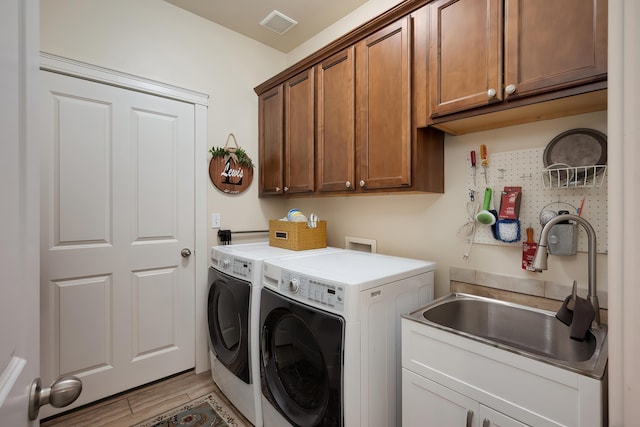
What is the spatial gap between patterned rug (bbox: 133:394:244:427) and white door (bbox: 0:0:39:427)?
1524 mm

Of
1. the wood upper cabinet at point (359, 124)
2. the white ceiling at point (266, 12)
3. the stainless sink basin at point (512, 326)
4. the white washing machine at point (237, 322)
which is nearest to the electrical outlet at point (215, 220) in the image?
the white washing machine at point (237, 322)

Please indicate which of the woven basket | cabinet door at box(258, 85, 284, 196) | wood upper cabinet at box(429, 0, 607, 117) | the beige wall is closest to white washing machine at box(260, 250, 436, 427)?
the beige wall

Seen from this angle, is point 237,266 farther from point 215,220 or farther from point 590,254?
point 590,254

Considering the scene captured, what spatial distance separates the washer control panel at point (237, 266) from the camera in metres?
1.75

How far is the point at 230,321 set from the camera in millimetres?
1898

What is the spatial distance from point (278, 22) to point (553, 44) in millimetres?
2007

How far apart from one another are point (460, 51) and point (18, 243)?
65.4 inches

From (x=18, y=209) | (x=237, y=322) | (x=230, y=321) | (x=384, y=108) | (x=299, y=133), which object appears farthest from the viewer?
(x=299, y=133)

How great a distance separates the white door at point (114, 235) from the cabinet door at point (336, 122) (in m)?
1.05

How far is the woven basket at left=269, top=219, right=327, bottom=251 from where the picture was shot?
2.14m

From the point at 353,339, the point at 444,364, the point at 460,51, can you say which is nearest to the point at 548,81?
the point at 460,51

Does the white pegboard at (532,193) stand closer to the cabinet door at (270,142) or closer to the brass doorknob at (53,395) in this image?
the cabinet door at (270,142)

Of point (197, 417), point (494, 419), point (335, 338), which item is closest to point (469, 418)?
point (494, 419)

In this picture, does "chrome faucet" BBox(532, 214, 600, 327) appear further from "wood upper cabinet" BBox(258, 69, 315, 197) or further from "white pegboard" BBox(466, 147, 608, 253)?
"wood upper cabinet" BBox(258, 69, 315, 197)
